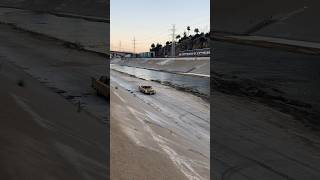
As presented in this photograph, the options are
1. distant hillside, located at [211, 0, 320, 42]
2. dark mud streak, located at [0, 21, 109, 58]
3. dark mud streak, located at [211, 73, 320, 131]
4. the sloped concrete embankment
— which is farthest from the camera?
the sloped concrete embankment

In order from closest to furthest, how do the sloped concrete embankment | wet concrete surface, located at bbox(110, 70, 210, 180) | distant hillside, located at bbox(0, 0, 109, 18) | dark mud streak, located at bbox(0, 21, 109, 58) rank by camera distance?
wet concrete surface, located at bbox(110, 70, 210, 180), distant hillside, located at bbox(0, 0, 109, 18), dark mud streak, located at bbox(0, 21, 109, 58), the sloped concrete embankment

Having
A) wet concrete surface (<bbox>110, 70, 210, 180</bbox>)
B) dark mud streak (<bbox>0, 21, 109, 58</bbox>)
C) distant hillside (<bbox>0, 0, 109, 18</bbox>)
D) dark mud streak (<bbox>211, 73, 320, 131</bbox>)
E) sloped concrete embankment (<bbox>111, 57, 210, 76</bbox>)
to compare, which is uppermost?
distant hillside (<bbox>0, 0, 109, 18</bbox>)

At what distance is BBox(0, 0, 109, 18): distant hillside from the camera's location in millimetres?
29062

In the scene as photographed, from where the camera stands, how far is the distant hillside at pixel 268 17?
47.5 metres

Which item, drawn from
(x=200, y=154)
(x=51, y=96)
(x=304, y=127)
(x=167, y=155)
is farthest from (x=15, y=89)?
(x=304, y=127)

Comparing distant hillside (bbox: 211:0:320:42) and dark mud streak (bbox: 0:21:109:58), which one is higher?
distant hillside (bbox: 211:0:320:42)

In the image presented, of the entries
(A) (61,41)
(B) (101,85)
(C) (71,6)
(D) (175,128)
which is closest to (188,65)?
(A) (61,41)

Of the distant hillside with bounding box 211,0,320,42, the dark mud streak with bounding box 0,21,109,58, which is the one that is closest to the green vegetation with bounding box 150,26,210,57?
the distant hillside with bounding box 211,0,320,42

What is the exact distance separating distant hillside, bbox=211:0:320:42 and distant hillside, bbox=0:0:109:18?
1960 centimetres

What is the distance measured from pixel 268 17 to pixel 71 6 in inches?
1109

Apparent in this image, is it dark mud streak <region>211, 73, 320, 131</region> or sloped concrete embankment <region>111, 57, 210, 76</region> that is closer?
dark mud streak <region>211, 73, 320, 131</region>

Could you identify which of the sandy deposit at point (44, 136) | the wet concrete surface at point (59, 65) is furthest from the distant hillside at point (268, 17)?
the sandy deposit at point (44, 136)

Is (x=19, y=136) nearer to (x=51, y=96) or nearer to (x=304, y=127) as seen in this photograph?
(x=51, y=96)

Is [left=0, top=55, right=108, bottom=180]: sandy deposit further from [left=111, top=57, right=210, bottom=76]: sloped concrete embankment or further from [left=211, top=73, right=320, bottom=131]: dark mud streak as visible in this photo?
[left=111, top=57, right=210, bottom=76]: sloped concrete embankment
